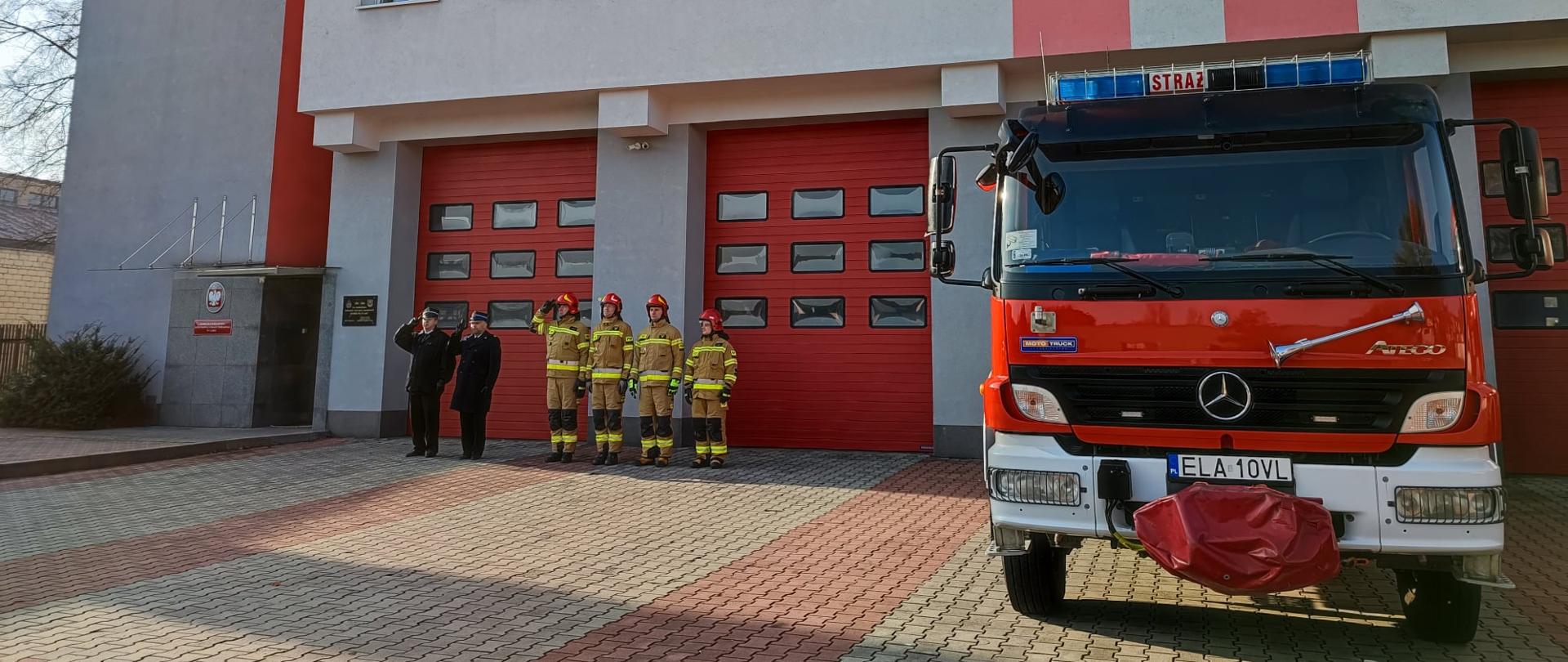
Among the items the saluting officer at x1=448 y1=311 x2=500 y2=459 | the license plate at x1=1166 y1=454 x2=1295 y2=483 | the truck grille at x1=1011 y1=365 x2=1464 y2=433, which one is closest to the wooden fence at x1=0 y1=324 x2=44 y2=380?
the saluting officer at x1=448 y1=311 x2=500 y2=459

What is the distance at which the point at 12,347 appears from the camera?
55.4 ft

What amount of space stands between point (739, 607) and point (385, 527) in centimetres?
363

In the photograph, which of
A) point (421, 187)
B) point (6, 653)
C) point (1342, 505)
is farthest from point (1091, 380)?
point (421, 187)

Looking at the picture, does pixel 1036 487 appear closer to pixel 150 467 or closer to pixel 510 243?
pixel 150 467

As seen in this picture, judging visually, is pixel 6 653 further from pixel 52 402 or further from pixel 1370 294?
pixel 52 402

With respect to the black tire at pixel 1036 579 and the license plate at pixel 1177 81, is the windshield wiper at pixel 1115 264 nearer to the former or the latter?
the license plate at pixel 1177 81

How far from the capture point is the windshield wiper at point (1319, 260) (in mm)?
3967

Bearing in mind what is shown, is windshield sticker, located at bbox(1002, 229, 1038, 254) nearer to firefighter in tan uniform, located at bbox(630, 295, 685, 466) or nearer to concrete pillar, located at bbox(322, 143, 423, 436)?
firefighter in tan uniform, located at bbox(630, 295, 685, 466)

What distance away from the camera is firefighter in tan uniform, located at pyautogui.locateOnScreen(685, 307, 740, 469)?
10.4 metres

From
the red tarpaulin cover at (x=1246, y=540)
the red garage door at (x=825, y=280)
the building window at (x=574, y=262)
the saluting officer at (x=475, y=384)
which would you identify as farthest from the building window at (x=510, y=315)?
the red tarpaulin cover at (x=1246, y=540)

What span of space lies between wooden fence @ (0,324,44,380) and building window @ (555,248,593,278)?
10.8m

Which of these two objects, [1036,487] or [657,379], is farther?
[657,379]

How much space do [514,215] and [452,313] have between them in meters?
1.77

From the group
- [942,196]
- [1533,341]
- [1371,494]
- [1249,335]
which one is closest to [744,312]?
[942,196]
